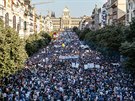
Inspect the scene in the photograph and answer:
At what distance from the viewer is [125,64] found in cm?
4131

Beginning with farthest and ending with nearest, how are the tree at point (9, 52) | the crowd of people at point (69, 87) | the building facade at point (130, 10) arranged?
the building facade at point (130, 10)
the tree at point (9, 52)
the crowd of people at point (69, 87)

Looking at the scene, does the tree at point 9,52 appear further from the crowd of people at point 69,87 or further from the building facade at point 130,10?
the building facade at point 130,10

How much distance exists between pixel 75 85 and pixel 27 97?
7968mm

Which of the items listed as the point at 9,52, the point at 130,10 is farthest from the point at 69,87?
the point at 130,10

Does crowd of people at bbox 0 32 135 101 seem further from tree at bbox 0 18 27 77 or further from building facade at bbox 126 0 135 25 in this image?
building facade at bbox 126 0 135 25

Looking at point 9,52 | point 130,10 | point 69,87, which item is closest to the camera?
point 69,87

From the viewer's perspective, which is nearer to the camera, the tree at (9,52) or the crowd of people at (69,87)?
the crowd of people at (69,87)

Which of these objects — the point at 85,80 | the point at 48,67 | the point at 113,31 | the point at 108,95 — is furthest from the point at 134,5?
the point at 108,95

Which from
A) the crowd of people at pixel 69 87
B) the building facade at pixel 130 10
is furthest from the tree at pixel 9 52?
the building facade at pixel 130 10

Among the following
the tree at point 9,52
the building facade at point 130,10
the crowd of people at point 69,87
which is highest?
the building facade at point 130,10

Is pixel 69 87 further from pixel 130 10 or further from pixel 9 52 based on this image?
pixel 130 10

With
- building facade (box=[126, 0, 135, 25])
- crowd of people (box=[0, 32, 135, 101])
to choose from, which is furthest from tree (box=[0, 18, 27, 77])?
building facade (box=[126, 0, 135, 25])

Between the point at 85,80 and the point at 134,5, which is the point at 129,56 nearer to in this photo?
the point at 85,80

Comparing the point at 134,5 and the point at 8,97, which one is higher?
the point at 134,5
